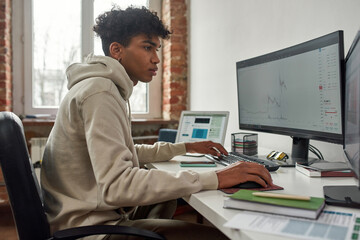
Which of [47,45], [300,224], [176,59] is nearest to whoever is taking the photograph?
[300,224]

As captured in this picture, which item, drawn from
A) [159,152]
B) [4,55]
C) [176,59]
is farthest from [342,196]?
[4,55]

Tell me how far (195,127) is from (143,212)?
0.73 meters

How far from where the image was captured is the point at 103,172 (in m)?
0.93

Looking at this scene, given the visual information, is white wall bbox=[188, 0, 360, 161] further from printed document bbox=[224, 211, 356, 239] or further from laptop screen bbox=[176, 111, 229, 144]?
printed document bbox=[224, 211, 356, 239]

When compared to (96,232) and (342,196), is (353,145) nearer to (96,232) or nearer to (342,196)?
(342,196)

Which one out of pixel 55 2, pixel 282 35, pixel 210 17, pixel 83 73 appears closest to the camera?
pixel 83 73

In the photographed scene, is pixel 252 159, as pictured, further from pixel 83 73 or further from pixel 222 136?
pixel 83 73

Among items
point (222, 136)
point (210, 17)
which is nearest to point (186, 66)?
point (210, 17)

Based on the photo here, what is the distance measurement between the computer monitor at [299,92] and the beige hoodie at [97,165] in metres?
0.53

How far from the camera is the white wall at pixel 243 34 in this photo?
5.43 ft

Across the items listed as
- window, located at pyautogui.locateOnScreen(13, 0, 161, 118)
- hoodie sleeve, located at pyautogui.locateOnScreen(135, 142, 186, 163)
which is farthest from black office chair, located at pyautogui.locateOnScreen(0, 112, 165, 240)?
window, located at pyautogui.locateOnScreen(13, 0, 161, 118)

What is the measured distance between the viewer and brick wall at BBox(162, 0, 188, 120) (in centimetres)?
345

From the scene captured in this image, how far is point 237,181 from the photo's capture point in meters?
1.03

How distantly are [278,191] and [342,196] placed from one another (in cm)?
17
